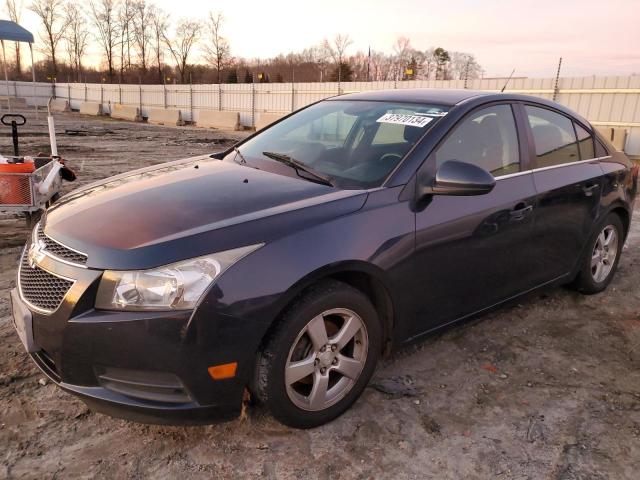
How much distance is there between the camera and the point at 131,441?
7.90 ft

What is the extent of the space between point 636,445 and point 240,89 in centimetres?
2700

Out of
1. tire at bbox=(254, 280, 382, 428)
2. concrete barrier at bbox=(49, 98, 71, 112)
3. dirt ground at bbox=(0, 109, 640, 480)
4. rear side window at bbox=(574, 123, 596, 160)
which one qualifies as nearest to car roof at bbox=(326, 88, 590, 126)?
rear side window at bbox=(574, 123, 596, 160)

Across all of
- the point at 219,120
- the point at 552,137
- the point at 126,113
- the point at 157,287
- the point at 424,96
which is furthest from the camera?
the point at 126,113

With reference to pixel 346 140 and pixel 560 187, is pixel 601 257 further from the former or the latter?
pixel 346 140

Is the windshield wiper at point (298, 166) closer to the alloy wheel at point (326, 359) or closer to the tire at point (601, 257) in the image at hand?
the alloy wheel at point (326, 359)

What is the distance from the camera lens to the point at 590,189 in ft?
12.7

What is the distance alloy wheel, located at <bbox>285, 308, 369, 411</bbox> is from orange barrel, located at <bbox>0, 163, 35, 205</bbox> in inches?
161

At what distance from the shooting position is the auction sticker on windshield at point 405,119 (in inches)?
119

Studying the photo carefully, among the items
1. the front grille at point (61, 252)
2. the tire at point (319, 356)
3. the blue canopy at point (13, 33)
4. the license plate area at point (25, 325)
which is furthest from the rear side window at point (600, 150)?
the blue canopy at point (13, 33)

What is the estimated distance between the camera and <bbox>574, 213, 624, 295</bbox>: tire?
13.5ft

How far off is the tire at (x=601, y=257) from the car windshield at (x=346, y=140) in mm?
1963

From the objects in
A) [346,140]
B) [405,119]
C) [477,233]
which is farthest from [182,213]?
[477,233]

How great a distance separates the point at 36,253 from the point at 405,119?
7.11 feet

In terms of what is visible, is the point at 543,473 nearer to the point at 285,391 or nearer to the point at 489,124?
the point at 285,391
